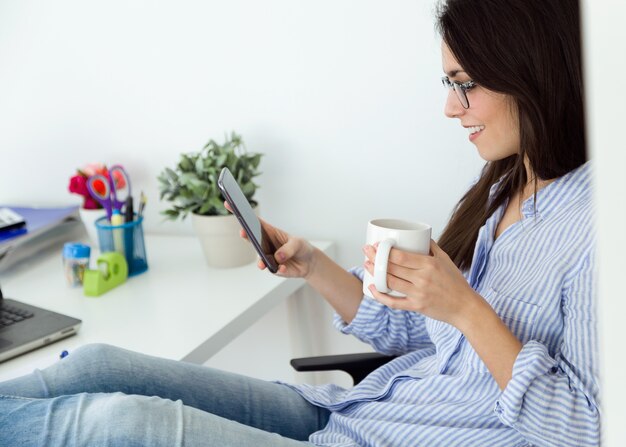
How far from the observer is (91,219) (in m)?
1.54

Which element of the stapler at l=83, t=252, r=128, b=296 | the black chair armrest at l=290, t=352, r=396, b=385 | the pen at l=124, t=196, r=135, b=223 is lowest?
the black chair armrest at l=290, t=352, r=396, b=385

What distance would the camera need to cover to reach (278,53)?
1.46 metres

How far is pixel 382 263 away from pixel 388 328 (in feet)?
1.15

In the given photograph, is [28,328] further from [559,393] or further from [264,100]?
[559,393]

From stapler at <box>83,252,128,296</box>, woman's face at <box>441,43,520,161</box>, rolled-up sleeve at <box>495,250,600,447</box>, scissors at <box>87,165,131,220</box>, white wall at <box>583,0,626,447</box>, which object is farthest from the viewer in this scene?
scissors at <box>87,165,131,220</box>

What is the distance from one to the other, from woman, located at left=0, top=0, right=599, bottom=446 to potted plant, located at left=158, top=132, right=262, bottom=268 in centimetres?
29

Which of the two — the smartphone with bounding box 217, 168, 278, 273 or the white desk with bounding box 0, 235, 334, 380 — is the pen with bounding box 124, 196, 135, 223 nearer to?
the white desk with bounding box 0, 235, 334, 380

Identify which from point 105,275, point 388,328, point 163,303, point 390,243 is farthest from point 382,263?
point 105,275

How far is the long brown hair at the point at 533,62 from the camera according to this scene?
0.88 m

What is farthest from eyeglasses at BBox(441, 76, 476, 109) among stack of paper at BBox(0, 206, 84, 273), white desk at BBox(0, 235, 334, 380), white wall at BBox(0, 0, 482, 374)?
stack of paper at BBox(0, 206, 84, 273)

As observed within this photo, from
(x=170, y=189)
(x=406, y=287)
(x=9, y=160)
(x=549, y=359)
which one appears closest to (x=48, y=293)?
(x=170, y=189)

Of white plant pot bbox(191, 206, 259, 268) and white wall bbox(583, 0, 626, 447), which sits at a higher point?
white wall bbox(583, 0, 626, 447)

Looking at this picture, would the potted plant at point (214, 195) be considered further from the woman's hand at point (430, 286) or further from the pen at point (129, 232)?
the woman's hand at point (430, 286)

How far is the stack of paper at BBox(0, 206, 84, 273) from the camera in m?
1.49
